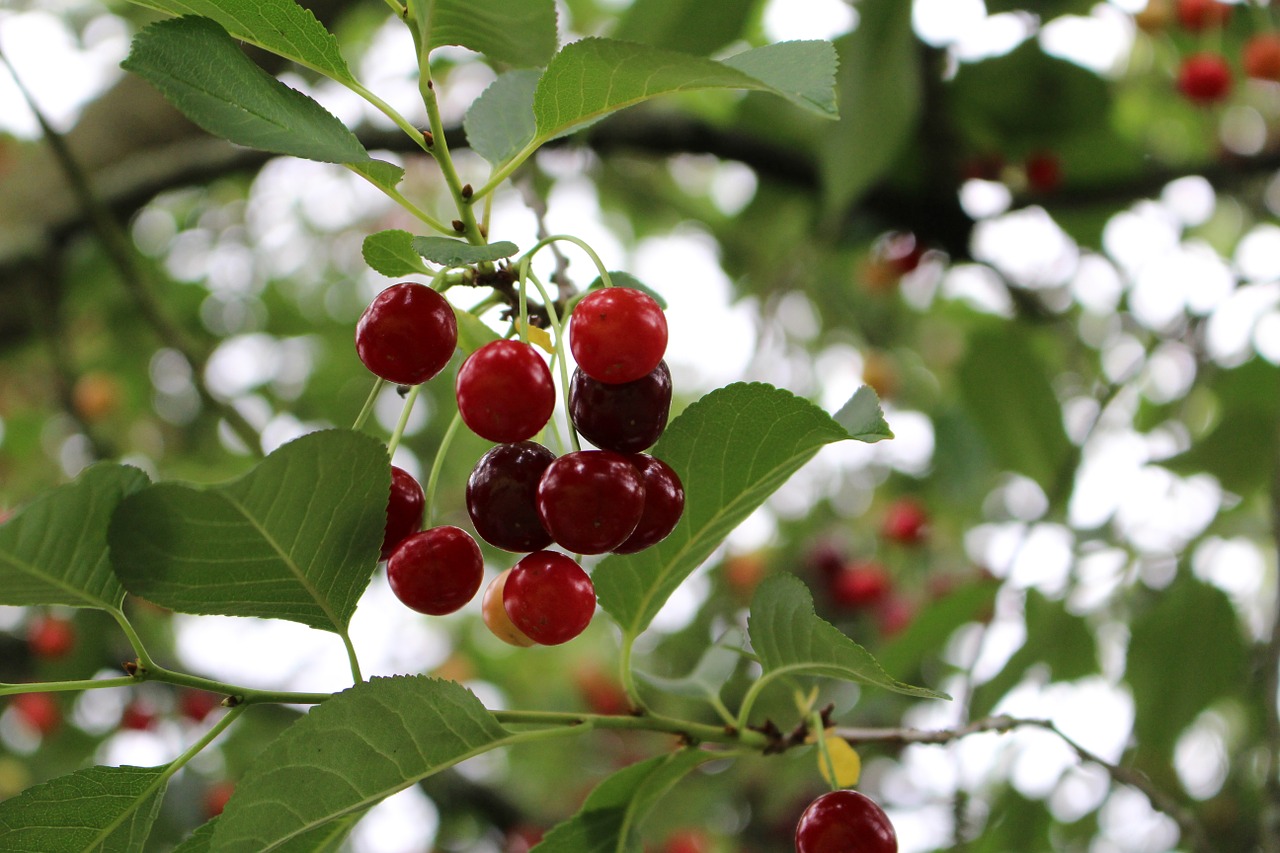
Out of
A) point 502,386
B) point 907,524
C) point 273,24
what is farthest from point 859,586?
point 273,24

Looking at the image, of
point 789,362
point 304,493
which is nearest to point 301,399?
point 789,362

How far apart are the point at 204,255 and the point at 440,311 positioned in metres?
3.08

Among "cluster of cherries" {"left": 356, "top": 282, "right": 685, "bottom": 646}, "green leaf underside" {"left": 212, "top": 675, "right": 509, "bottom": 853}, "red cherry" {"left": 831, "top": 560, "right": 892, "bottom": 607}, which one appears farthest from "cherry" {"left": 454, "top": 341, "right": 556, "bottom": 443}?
"red cherry" {"left": 831, "top": 560, "right": 892, "bottom": 607}

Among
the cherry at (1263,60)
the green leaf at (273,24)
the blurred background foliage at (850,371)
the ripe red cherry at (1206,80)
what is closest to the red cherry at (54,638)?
the blurred background foliage at (850,371)

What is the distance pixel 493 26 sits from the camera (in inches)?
36.6

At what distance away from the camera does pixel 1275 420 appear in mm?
2039

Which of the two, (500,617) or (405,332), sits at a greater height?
(405,332)

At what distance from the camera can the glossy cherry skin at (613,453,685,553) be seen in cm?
90

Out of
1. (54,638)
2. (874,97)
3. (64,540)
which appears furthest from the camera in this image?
(54,638)

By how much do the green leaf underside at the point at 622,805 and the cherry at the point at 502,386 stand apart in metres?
0.36

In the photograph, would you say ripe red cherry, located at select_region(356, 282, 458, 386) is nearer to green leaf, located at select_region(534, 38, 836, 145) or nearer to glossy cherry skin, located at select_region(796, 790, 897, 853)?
green leaf, located at select_region(534, 38, 836, 145)

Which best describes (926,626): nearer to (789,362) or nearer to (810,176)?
(810,176)

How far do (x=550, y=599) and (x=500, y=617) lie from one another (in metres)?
0.10

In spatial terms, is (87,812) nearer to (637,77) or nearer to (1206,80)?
(637,77)
